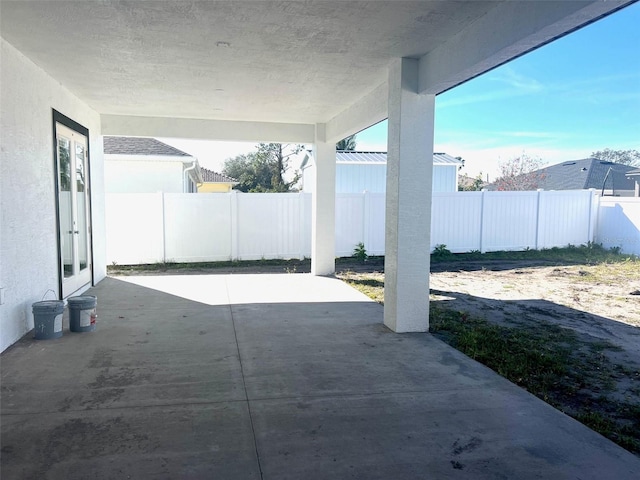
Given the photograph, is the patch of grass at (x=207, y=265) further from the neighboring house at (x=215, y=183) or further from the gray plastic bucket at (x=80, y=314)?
the neighboring house at (x=215, y=183)

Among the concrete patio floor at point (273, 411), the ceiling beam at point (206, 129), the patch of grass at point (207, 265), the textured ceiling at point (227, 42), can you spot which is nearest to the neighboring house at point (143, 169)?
the patch of grass at point (207, 265)

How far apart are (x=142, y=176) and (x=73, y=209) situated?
26.9ft

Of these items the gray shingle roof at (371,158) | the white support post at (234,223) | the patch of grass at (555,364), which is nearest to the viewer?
the patch of grass at (555,364)

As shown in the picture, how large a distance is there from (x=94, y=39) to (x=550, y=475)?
18.8ft

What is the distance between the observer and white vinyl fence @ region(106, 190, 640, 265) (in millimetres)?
11523

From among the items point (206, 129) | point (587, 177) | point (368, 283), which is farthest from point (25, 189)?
point (587, 177)

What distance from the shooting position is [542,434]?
3.37 meters

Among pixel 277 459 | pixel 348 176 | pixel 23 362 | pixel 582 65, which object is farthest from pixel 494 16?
pixel 582 65

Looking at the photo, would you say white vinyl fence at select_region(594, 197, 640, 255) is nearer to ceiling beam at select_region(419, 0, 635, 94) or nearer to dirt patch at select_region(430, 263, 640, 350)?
dirt patch at select_region(430, 263, 640, 350)

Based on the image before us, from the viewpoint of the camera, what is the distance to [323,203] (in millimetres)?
10211

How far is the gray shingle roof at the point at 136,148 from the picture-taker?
591 inches

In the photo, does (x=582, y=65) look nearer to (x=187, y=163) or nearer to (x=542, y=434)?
(x=187, y=163)

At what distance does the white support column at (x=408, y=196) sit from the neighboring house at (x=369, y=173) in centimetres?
1575

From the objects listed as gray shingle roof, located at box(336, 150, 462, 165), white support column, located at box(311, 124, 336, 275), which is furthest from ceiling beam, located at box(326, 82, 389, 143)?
gray shingle roof, located at box(336, 150, 462, 165)
